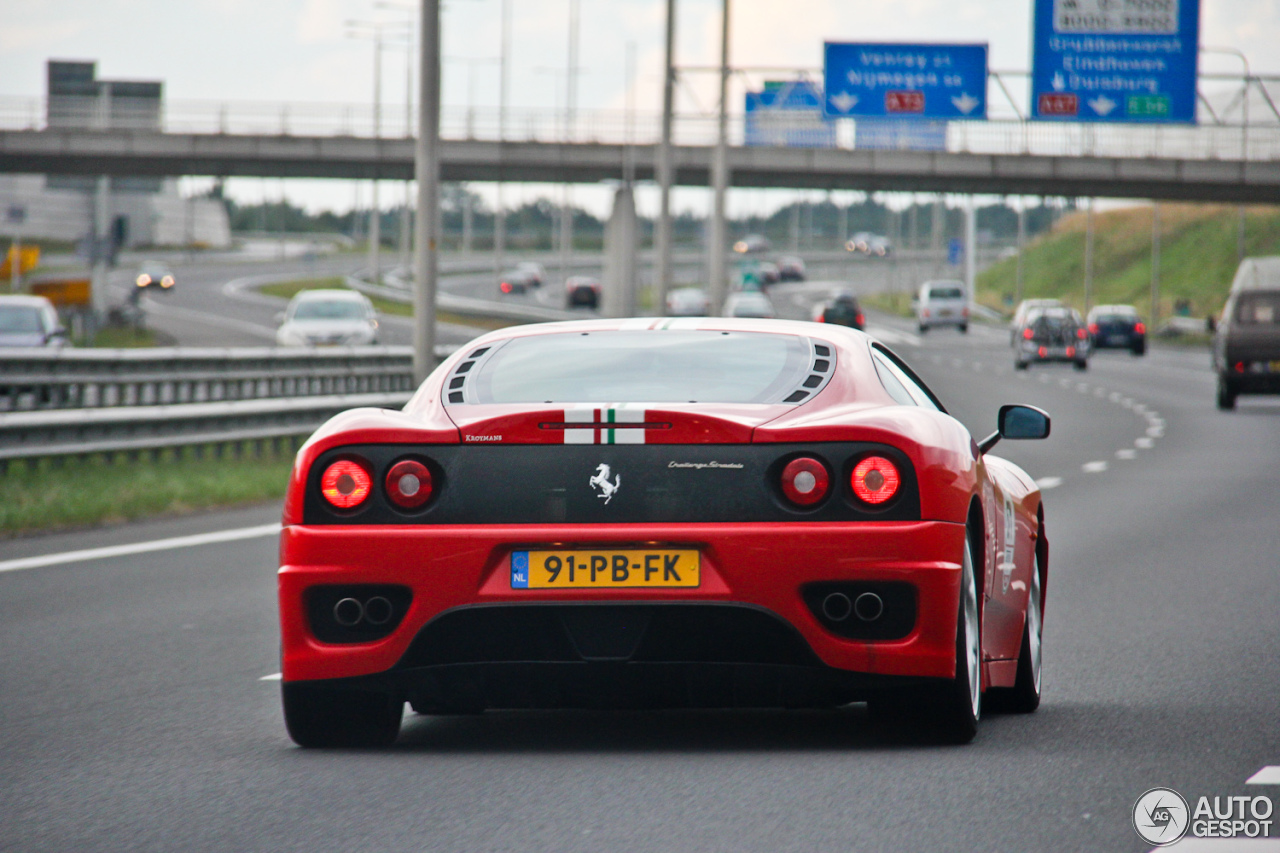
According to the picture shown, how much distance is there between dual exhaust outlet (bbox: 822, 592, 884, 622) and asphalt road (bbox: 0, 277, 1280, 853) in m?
0.41

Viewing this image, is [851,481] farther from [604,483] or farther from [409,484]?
[409,484]

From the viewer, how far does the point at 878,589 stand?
564 cm

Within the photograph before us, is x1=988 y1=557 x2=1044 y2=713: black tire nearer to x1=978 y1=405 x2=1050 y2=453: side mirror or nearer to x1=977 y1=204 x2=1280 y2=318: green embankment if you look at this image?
x1=978 y1=405 x2=1050 y2=453: side mirror

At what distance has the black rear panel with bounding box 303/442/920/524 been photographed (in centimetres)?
561

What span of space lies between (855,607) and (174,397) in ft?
58.5

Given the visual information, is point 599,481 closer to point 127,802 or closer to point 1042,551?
point 127,802

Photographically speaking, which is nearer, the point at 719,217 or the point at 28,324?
the point at 28,324

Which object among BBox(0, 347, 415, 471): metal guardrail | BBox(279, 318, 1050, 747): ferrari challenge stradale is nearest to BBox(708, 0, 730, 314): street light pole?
BBox(0, 347, 415, 471): metal guardrail

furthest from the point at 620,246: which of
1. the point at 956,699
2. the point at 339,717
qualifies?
the point at 956,699

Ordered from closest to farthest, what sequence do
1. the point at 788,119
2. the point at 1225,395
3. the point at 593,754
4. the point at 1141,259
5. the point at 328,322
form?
the point at 593,754 < the point at 1225,395 < the point at 328,322 < the point at 788,119 < the point at 1141,259

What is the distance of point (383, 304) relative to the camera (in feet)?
277
